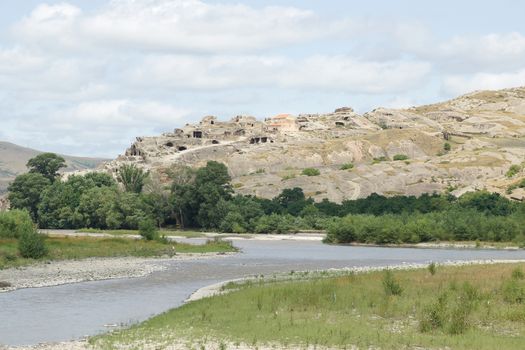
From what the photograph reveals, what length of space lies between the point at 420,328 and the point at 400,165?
5365 inches

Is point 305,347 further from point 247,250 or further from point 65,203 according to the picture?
point 65,203

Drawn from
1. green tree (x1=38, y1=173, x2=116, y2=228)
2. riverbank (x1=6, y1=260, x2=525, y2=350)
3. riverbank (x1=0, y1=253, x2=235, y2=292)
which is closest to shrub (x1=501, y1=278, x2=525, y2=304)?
riverbank (x1=6, y1=260, x2=525, y2=350)

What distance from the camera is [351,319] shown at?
29578mm

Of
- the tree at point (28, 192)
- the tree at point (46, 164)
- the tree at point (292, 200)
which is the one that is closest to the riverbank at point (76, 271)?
the tree at point (292, 200)

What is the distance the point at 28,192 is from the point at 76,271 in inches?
3603

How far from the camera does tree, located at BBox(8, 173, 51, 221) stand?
143 metres

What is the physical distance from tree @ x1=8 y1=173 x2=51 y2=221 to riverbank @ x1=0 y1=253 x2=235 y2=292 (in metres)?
76.7

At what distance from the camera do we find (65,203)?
133000 mm

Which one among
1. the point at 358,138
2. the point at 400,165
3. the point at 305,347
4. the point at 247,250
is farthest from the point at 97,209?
the point at 305,347

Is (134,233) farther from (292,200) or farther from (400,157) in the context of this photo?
(400,157)

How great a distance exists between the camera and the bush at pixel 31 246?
203 ft

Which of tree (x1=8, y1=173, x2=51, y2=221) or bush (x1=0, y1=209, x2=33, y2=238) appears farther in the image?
tree (x1=8, y1=173, x2=51, y2=221)

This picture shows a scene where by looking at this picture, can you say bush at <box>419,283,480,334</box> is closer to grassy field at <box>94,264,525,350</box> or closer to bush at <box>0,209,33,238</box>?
grassy field at <box>94,264,525,350</box>

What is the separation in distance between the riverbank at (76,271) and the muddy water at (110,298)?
1452mm
